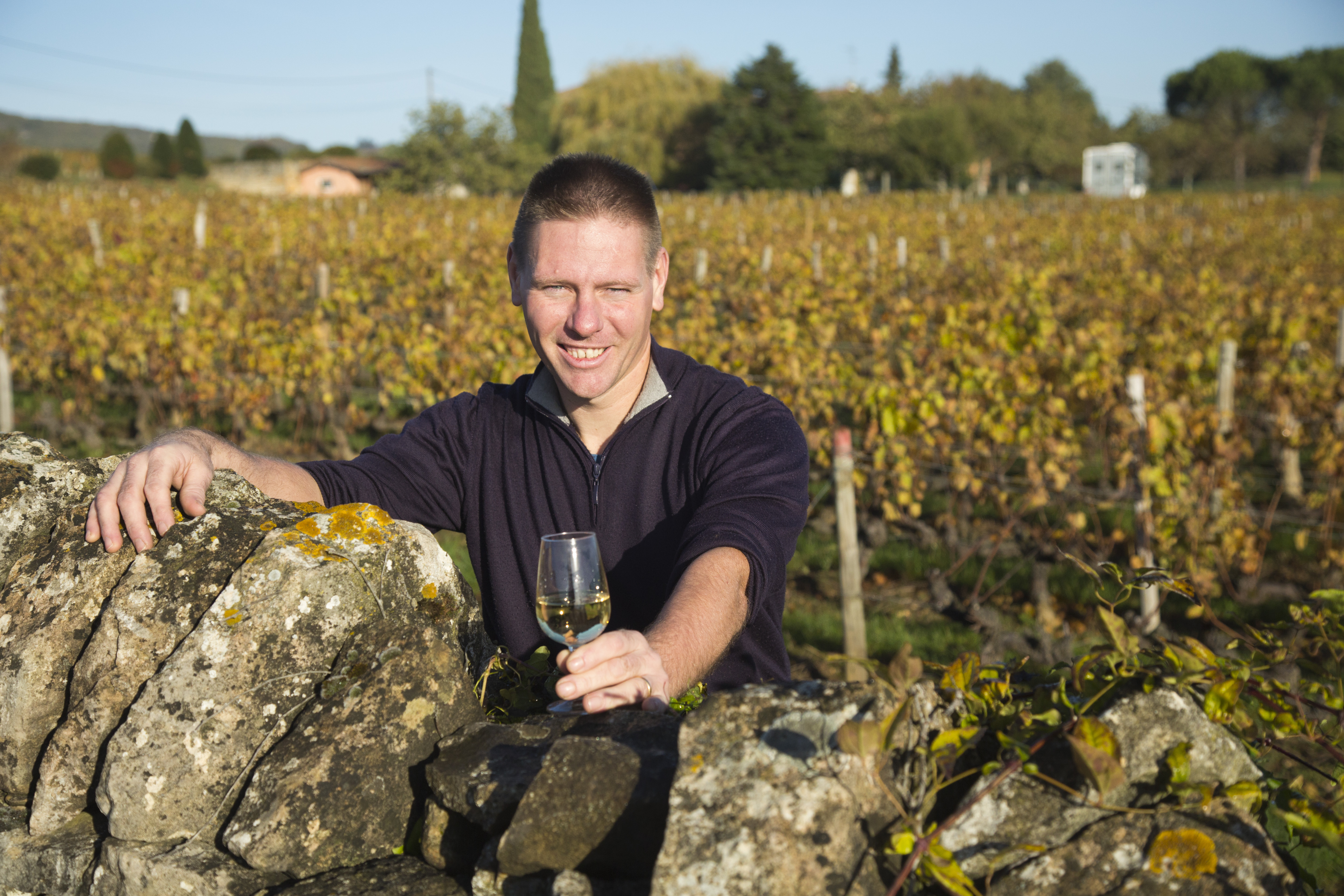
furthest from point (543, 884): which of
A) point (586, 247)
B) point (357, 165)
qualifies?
point (357, 165)

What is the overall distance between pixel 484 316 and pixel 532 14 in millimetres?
60530

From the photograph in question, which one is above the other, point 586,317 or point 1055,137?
point 1055,137

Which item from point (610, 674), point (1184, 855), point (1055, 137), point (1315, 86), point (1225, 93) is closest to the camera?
point (1184, 855)

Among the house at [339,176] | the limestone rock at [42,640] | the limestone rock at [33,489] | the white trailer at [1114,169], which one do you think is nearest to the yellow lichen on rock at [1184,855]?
the limestone rock at [42,640]

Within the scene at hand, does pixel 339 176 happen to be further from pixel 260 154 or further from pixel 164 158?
pixel 260 154

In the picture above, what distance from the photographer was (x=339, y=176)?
5578 centimetres

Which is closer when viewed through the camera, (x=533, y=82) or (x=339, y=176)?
(x=339, y=176)

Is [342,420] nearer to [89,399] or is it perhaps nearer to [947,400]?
[89,399]

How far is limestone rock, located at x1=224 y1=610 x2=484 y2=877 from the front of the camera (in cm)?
138

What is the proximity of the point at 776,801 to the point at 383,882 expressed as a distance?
61cm

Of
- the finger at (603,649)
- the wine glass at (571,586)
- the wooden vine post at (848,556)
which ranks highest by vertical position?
the wine glass at (571,586)

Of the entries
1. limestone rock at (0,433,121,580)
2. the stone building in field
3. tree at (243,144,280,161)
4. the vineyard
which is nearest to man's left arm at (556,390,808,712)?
limestone rock at (0,433,121,580)

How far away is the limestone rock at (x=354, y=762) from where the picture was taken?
4.52ft

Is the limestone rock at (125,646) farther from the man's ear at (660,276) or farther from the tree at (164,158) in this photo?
the tree at (164,158)
